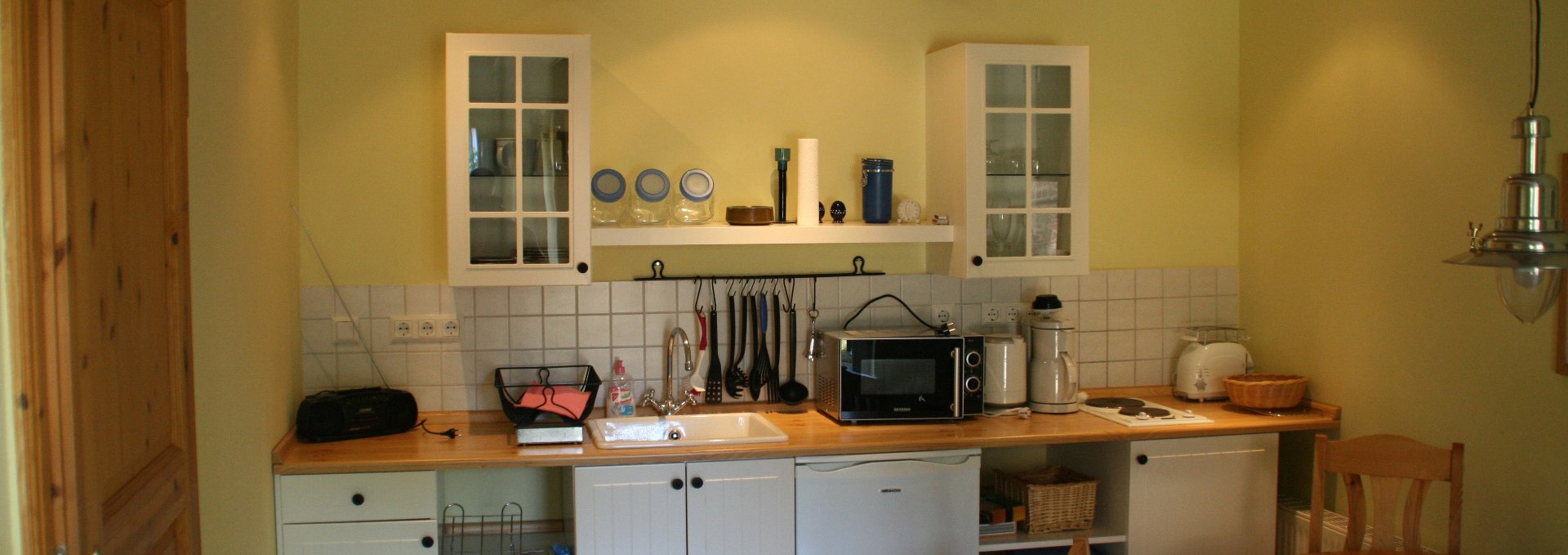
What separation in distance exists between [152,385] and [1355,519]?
9.01 feet

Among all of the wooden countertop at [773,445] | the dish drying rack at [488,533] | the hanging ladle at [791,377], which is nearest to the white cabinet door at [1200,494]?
the wooden countertop at [773,445]

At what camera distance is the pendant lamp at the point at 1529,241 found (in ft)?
5.40

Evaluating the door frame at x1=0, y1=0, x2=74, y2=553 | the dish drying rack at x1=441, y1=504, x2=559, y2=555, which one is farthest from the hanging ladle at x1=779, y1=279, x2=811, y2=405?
the door frame at x1=0, y1=0, x2=74, y2=553

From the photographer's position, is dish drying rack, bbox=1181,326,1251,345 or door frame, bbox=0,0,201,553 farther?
dish drying rack, bbox=1181,326,1251,345

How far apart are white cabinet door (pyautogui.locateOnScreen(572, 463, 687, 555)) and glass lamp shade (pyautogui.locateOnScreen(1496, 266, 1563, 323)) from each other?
6.60 ft

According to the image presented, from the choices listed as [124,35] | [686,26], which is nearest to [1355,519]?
[686,26]

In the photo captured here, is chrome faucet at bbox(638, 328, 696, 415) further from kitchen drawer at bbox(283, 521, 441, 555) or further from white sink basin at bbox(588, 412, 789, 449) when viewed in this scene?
kitchen drawer at bbox(283, 521, 441, 555)

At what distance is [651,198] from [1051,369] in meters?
1.38

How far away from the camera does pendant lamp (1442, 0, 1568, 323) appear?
5.40 feet

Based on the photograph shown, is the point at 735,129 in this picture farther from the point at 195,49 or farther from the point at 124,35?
the point at 124,35

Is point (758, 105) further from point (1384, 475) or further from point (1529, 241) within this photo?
point (1529, 241)

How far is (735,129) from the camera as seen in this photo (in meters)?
3.64

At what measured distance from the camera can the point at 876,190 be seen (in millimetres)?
3564

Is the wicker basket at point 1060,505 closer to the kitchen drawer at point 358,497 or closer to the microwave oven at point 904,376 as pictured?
the microwave oven at point 904,376
